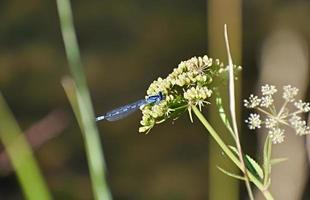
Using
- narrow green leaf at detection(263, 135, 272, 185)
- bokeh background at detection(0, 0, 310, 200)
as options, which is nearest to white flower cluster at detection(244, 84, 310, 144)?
narrow green leaf at detection(263, 135, 272, 185)

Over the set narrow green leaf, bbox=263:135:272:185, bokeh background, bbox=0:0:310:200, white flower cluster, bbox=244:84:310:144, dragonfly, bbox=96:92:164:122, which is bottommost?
narrow green leaf, bbox=263:135:272:185

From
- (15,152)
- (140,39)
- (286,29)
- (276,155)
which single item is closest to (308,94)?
(286,29)

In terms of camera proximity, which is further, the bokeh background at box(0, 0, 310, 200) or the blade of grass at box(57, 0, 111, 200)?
the bokeh background at box(0, 0, 310, 200)

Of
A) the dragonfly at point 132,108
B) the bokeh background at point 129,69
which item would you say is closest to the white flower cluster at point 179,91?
the dragonfly at point 132,108

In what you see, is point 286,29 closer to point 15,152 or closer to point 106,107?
point 106,107

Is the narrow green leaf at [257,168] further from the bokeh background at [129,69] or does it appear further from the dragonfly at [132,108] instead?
the bokeh background at [129,69]

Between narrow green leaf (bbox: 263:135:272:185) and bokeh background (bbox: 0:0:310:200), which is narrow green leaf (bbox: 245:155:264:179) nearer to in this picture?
narrow green leaf (bbox: 263:135:272:185)

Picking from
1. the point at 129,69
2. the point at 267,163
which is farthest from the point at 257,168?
the point at 129,69
